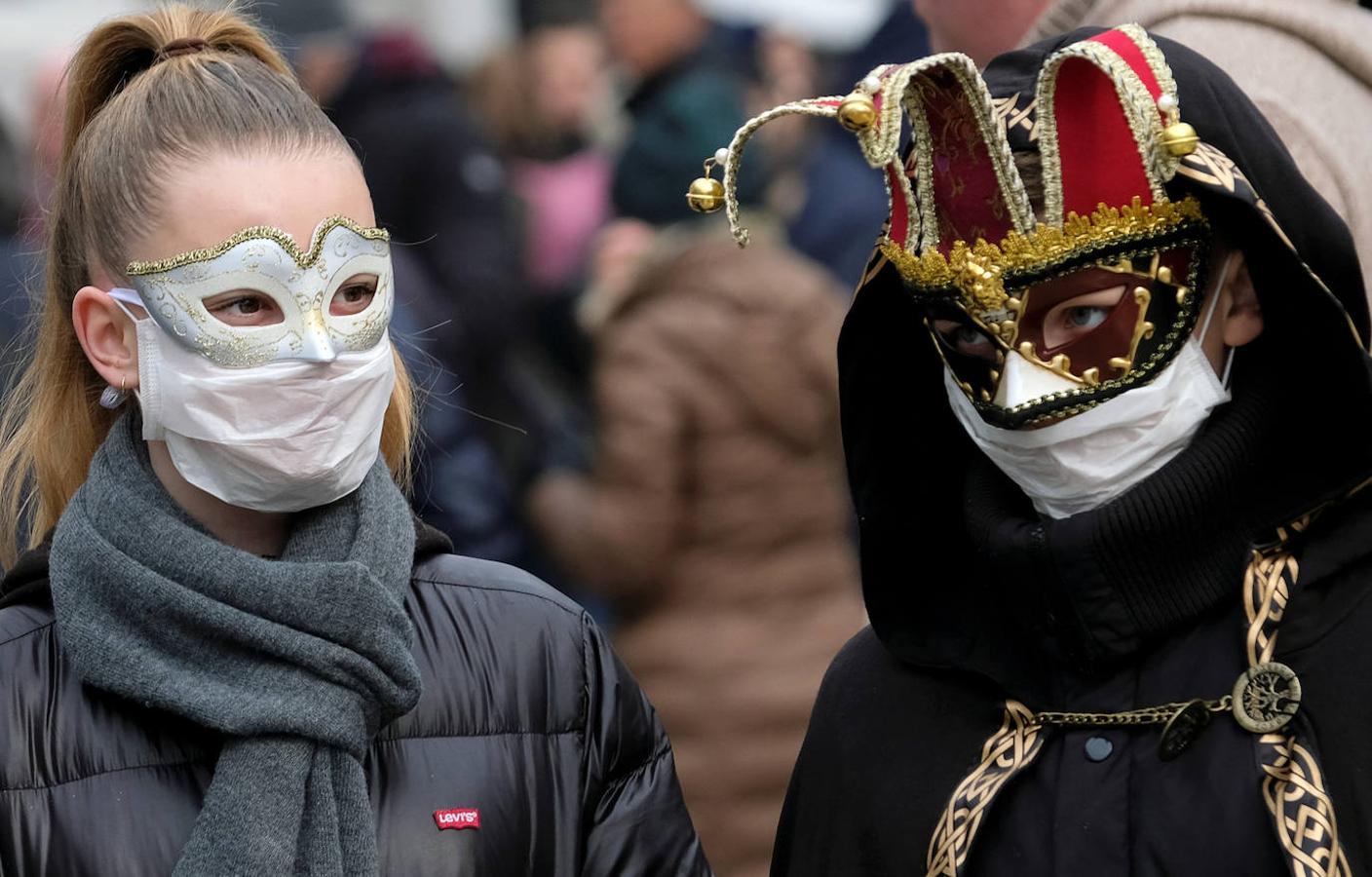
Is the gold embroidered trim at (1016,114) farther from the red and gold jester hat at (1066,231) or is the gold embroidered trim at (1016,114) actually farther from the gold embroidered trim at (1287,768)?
the gold embroidered trim at (1287,768)

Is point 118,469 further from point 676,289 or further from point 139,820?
point 676,289

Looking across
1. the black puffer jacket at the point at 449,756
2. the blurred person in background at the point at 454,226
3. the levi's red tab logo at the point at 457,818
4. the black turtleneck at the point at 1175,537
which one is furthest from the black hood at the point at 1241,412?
the blurred person in background at the point at 454,226

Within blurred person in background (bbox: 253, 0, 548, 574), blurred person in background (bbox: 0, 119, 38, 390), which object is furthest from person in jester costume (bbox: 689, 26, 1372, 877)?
blurred person in background (bbox: 0, 119, 38, 390)

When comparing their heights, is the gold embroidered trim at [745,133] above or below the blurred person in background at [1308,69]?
above

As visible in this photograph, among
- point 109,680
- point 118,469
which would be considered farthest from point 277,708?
point 118,469

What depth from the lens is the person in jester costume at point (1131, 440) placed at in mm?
3232

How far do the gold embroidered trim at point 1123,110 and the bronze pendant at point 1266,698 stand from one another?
717 millimetres

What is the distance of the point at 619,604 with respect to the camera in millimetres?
6422

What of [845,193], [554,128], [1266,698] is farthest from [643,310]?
[1266,698]

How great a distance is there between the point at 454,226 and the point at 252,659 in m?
4.02

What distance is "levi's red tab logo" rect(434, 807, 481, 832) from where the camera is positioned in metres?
3.23

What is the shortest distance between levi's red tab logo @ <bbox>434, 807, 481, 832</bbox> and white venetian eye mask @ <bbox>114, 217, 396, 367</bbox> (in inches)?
26.7

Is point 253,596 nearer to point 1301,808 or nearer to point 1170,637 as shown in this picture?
point 1170,637

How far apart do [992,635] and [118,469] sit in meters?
1.40
